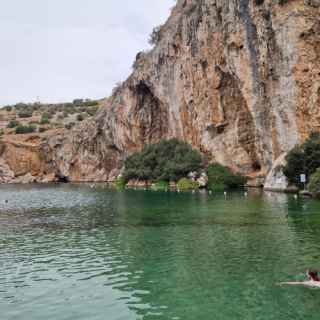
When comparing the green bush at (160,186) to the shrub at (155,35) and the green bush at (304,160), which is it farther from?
the shrub at (155,35)

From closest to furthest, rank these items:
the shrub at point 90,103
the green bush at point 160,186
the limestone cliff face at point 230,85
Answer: the limestone cliff face at point 230,85, the green bush at point 160,186, the shrub at point 90,103

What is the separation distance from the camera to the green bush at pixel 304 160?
50.6 meters

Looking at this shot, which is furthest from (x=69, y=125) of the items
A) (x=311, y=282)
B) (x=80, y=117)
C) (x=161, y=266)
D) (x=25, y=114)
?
(x=311, y=282)

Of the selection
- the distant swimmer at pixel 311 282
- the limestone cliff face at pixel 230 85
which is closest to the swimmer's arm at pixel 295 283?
the distant swimmer at pixel 311 282

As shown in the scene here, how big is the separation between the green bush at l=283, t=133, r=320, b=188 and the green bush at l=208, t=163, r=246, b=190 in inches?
566

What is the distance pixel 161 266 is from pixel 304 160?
35.6 m

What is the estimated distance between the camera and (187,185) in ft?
229

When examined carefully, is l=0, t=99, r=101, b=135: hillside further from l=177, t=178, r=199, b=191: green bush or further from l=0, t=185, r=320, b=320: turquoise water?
l=0, t=185, r=320, b=320: turquoise water

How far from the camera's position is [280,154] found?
61812 millimetres

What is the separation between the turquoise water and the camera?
1395 cm

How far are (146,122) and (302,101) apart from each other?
4545 cm

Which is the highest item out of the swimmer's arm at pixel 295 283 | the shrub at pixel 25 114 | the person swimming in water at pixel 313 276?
the shrub at pixel 25 114

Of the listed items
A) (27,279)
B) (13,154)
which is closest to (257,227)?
(27,279)

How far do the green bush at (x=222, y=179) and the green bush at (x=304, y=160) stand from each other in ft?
47.2
